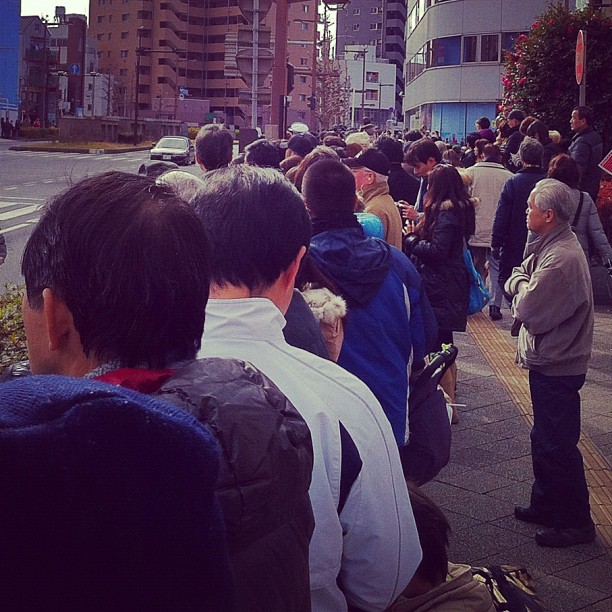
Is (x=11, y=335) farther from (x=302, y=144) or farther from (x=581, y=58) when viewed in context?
(x=581, y=58)

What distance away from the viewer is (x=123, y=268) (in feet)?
4.63

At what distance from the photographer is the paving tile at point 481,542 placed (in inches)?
203

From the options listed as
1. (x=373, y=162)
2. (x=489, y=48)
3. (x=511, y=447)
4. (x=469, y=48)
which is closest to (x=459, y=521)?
(x=511, y=447)

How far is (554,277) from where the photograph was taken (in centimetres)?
521

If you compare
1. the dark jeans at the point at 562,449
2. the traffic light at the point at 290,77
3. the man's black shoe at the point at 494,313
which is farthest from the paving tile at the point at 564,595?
the traffic light at the point at 290,77

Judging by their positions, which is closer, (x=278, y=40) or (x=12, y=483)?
(x=12, y=483)

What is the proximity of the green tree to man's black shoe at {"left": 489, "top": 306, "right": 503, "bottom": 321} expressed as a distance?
22.7ft

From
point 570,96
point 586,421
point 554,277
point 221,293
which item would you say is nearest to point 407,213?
point 586,421

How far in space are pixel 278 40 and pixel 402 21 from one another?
171m

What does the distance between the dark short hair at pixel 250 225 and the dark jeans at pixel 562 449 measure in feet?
10.3

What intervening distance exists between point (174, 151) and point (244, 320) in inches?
2085

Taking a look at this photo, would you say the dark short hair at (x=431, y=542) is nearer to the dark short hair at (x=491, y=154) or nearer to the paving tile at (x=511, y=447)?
the paving tile at (x=511, y=447)

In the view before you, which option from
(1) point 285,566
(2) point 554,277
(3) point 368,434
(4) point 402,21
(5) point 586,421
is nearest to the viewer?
(1) point 285,566

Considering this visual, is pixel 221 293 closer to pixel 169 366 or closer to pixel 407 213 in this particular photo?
pixel 169 366
